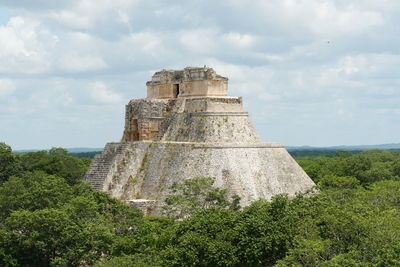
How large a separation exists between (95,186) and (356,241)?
16.8 metres

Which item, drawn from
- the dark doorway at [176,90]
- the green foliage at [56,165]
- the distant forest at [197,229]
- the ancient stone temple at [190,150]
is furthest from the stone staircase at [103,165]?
the green foliage at [56,165]

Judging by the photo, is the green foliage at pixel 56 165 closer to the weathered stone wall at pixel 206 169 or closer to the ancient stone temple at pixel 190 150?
the ancient stone temple at pixel 190 150

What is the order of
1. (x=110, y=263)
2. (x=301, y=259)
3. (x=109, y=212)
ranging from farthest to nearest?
(x=109, y=212) → (x=110, y=263) → (x=301, y=259)

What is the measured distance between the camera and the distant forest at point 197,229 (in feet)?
74.9

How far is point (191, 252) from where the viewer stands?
2361cm

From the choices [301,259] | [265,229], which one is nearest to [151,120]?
[265,229]

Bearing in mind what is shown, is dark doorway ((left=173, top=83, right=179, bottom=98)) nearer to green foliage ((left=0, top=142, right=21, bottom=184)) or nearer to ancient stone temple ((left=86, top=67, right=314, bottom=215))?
ancient stone temple ((left=86, top=67, right=314, bottom=215))

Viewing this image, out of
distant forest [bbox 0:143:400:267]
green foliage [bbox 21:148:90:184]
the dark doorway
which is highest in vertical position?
the dark doorway

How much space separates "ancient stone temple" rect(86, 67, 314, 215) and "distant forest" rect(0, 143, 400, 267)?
1.57 metres

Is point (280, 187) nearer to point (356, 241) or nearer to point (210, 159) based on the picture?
point (210, 159)

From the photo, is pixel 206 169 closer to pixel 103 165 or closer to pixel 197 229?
pixel 103 165

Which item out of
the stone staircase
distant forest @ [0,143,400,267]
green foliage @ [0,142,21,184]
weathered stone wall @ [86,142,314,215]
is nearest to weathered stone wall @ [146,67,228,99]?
weathered stone wall @ [86,142,314,215]

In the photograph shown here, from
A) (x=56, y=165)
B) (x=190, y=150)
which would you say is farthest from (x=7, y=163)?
(x=190, y=150)

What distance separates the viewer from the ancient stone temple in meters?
34.0
